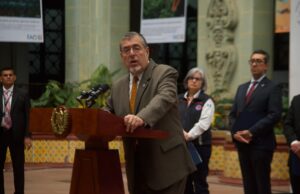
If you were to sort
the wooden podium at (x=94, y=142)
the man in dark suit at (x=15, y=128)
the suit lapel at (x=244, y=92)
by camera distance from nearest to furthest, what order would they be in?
the wooden podium at (x=94, y=142) < the suit lapel at (x=244, y=92) < the man in dark suit at (x=15, y=128)

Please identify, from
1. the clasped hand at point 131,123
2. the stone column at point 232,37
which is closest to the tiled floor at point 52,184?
the stone column at point 232,37

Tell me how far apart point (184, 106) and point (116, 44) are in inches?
428

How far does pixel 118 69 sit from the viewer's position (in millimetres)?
20688

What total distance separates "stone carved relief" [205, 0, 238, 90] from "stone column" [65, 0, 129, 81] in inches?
151

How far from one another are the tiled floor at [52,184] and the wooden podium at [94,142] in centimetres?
773

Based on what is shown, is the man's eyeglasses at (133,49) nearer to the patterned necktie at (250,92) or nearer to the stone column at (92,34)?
the patterned necktie at (250,92)

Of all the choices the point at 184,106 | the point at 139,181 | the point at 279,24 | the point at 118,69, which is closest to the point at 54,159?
the point at 118,69

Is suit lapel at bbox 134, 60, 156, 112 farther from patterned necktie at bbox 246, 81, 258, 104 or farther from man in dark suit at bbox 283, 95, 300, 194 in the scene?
patterned necktie at bbox 246, 81, 258, 104

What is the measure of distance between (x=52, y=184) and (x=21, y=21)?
524 centimetres

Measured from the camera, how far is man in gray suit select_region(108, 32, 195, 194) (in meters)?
6.07

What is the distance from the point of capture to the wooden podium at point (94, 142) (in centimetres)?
550

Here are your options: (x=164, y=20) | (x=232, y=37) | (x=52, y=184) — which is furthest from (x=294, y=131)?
(x=164, y=20)

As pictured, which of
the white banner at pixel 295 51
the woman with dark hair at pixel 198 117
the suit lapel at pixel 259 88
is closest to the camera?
the suit lapel at pixel 259 88

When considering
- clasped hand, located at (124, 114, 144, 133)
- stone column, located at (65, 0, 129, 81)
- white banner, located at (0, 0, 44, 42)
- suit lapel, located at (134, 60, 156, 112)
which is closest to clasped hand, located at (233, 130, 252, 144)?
suit lapel, located at (134, 60, 156, 112)
